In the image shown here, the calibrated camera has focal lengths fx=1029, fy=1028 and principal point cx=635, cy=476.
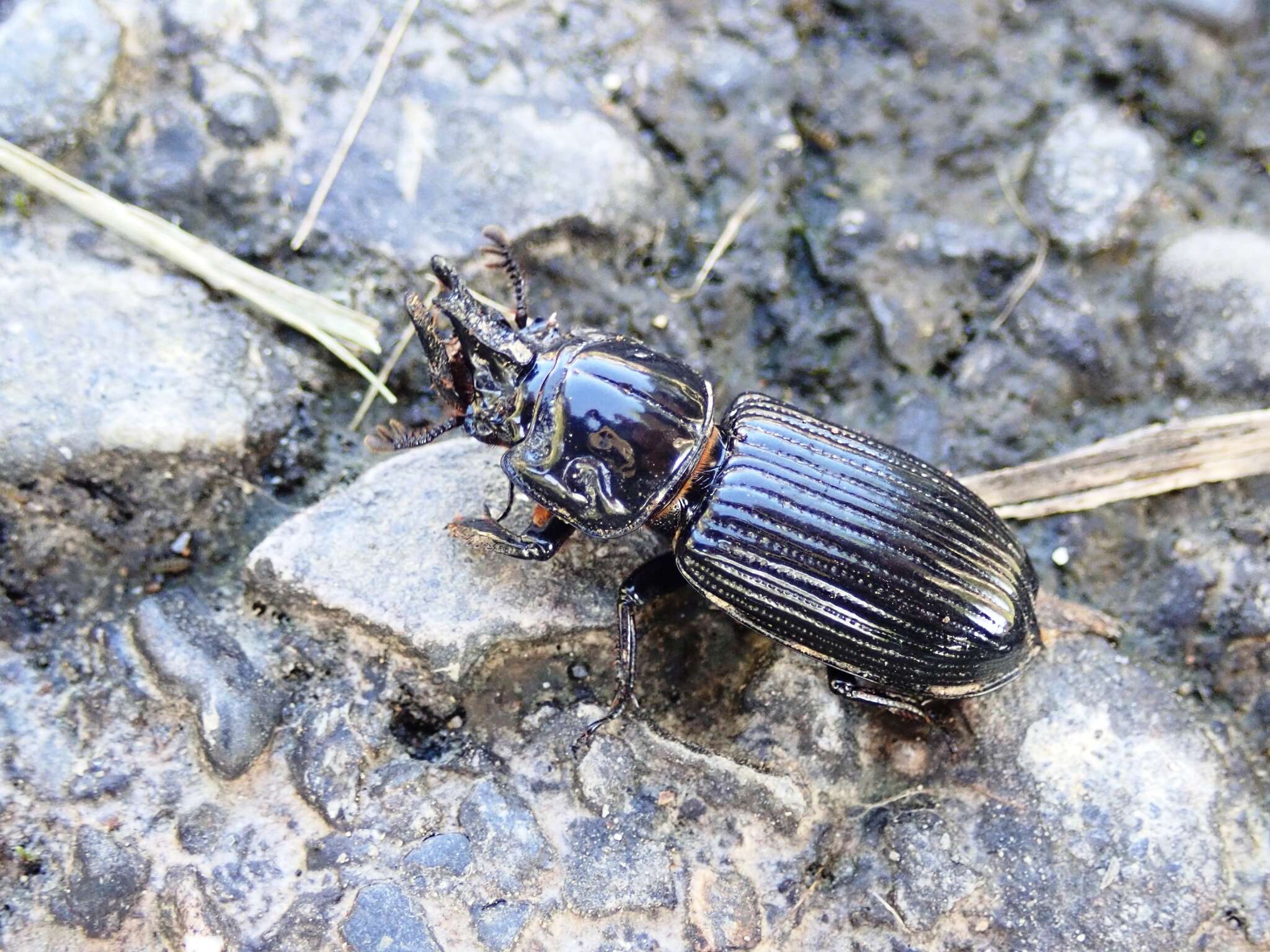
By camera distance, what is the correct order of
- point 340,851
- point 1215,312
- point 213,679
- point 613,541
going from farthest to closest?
1. point 1215,312
2. point 613,541
3. point 213,679
4. point 340,851

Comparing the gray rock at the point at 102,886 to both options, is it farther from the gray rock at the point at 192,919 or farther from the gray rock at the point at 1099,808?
the gray rock at the point at 1099,808

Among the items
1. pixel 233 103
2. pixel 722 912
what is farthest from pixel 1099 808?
pixel 233 103

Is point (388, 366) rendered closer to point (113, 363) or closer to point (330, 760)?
point (113, 363)

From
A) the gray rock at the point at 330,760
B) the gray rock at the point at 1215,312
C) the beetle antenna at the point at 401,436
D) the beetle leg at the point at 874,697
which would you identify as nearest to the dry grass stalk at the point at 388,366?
the beetle antenna at the point at 401,436

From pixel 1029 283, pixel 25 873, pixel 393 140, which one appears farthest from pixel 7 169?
pixel 1029 283

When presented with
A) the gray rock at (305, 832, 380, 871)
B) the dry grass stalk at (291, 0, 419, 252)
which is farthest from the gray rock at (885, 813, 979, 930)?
the dry grass stalk at (291, 0, 419, 252)

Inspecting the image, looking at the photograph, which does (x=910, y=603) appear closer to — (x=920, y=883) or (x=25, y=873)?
(x=920, y=883)
